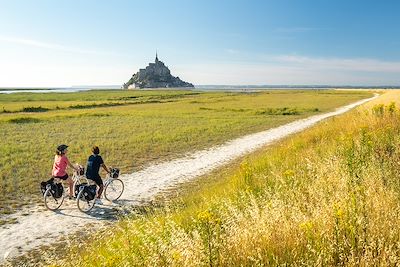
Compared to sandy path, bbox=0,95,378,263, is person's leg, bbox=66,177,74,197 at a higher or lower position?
higher

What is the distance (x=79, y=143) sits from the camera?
2694 centimetres

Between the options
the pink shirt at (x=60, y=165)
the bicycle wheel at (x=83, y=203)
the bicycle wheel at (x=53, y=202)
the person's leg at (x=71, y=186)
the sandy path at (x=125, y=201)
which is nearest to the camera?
the sandy path at (x=125, y=201)

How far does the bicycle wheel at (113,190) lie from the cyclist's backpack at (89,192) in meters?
0.96

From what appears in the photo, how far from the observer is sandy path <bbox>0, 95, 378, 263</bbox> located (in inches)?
379

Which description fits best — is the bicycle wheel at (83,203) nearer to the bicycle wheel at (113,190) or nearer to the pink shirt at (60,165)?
the bicycle wheel at (113,190)

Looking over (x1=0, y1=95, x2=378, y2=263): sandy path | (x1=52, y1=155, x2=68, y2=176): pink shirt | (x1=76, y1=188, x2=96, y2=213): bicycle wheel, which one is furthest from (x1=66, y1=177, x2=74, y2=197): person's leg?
(x1=76, y1=188, x2=96, y2=213): bicycle wheel

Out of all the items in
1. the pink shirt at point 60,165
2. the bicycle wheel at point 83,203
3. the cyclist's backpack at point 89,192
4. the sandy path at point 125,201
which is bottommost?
the sandy path at point 125,201

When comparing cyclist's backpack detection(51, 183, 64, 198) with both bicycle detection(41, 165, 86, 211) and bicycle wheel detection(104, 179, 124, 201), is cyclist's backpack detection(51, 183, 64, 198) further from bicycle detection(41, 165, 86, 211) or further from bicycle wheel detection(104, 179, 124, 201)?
bicycle wheel detection(104, 179, 124, 201)

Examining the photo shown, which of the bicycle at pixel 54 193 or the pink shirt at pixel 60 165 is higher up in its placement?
the pink shirt at pixel 60 165

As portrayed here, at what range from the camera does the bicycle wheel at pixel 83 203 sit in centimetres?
1165

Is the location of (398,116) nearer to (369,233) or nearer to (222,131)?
(369,233)

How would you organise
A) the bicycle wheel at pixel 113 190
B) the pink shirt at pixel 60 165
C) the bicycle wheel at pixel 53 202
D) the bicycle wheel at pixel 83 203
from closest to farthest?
the bicycle wheel at pixel 83 203, the bicycle wheel at pixel 53 202, the pink shirt at pixel 60 165, the bicycle wheel at pixel 113 190

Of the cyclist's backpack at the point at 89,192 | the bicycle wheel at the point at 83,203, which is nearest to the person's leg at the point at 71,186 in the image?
the bicycle wheel at the point at 83,203

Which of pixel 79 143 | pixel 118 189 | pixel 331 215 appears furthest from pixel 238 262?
pixel 79 143
